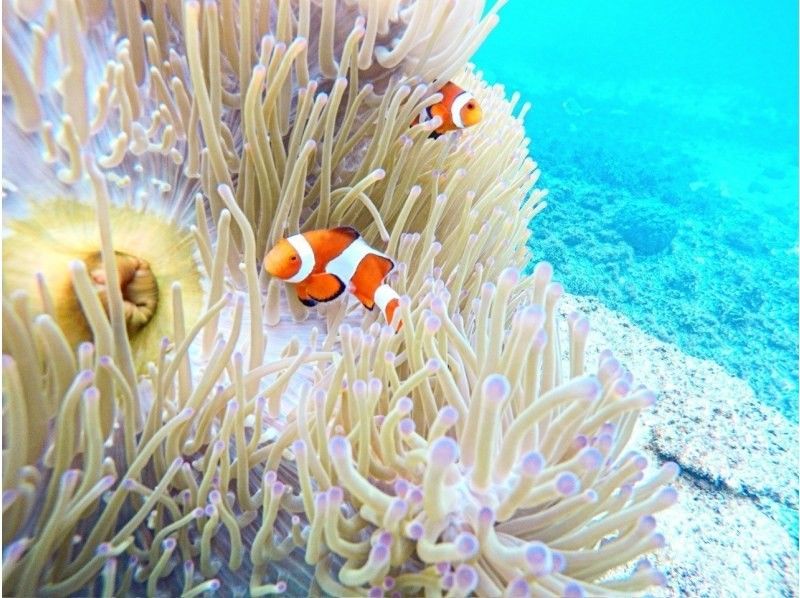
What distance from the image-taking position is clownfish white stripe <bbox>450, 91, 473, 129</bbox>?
1754mm

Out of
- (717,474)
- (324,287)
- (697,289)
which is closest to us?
(324,287)

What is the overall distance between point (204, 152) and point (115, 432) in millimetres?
596

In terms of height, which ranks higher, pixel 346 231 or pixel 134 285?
pixel 346 231

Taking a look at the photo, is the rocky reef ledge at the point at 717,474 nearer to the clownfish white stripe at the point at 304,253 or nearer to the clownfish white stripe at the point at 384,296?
the clownfish white stripe at the point at 384,296

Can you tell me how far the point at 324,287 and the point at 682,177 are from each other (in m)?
13.4

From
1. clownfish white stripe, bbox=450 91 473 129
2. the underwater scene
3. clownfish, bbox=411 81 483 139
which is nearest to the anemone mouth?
the underwater scene

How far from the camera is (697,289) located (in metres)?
6.54

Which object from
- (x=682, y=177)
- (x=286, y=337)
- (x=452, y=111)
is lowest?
(x=286, y=337)

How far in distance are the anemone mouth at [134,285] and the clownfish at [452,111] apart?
2.79ft

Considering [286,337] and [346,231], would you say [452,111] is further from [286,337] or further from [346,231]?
[286,337]

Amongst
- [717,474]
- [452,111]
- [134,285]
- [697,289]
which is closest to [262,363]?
[134,285]

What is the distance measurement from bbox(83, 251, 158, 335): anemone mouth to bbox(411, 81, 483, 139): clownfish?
85cm

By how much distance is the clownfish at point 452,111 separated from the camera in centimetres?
169

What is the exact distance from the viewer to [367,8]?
59.4 inches
